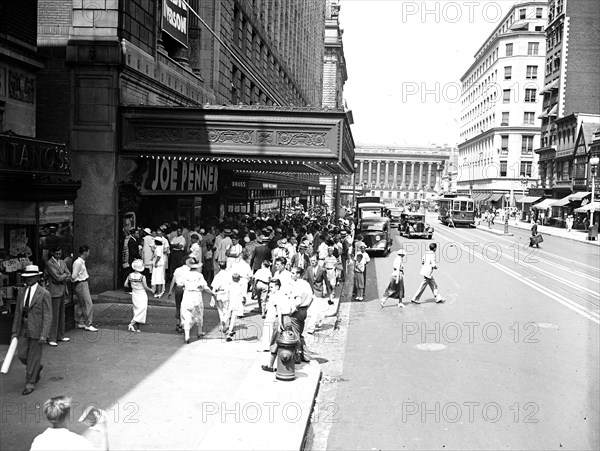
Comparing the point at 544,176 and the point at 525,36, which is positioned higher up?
the point at 525,36

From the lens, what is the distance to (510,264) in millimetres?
26109

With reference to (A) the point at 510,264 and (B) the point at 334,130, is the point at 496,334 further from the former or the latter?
(A) the point at 510,264

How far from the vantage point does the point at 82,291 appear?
1121 cm

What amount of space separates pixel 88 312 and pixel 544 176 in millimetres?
71637

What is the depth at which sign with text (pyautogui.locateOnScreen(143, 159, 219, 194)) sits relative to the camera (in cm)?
1647

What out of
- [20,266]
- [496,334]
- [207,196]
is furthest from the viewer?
[207,196]

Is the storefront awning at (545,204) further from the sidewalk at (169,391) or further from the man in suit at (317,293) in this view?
the sidewalk at (169,391)

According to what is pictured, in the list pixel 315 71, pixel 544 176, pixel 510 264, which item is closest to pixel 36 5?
pixel 510 264

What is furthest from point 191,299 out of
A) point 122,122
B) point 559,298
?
point 559,298

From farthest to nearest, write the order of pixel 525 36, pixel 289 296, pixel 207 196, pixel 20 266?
pixel 525 36 → pixel 207 196 → pixel 20 266 → pixel 289 296

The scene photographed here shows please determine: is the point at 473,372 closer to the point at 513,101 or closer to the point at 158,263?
the point at 158,263

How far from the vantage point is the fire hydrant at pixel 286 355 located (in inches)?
338

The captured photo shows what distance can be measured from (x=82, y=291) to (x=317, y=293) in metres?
7.67

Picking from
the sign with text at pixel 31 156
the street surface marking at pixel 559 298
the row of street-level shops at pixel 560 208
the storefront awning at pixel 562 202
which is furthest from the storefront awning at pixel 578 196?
the sign with text at pixel 31 156
